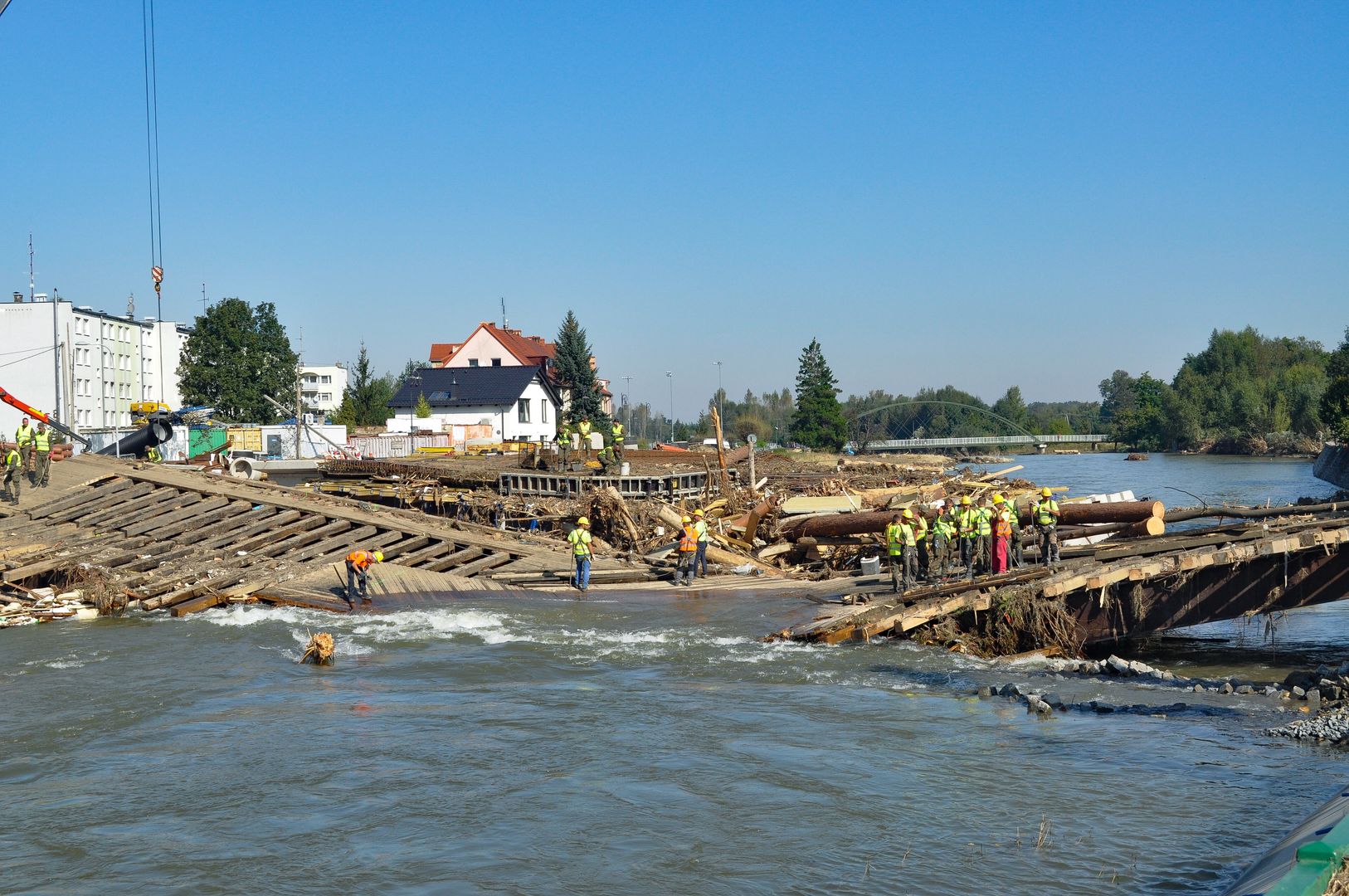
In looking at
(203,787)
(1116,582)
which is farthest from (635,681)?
(1116,582)

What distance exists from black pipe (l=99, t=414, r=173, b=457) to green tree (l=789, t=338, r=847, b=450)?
80219 mm

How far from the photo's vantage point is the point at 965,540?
23.0m

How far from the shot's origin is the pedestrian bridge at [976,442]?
151 metres

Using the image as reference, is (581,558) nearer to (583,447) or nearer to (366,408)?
(583,447)

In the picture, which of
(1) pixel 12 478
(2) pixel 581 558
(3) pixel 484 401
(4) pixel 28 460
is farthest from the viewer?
(3) pixel 484 401

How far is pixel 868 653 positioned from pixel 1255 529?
24.5ft

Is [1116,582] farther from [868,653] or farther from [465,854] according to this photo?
[465,854]

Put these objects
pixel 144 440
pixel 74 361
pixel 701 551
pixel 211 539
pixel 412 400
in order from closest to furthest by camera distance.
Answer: pixel 701 551, pixel 211 539, pixel 144 440, pixel 74 361, pixel 412 400

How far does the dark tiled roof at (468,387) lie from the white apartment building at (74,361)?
17236 mm

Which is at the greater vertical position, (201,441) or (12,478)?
(201,441)

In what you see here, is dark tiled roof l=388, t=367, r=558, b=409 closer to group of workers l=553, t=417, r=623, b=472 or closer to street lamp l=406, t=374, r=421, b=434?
street lamp l=406, t=374, r=421, b=434

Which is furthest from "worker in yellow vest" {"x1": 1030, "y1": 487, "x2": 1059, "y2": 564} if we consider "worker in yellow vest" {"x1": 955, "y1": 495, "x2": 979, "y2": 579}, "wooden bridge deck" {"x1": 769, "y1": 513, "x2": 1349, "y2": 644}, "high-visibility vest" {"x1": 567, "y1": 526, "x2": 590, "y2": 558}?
"high-visibility vest" {"x1": 567, "y1": 526, "x2": 590, "y2": 558}

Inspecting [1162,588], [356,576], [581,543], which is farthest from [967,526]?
[356,576]

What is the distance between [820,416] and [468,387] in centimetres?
4445
